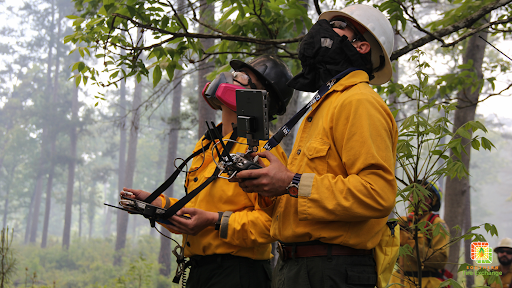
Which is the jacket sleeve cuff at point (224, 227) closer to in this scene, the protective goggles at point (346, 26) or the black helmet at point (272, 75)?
the black helmet at point (272, 75)

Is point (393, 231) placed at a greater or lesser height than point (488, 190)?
lesser

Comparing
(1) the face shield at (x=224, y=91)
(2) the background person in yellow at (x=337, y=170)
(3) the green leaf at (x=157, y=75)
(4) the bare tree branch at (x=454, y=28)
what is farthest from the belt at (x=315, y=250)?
(3) the green leaf at (x=157, y=75)

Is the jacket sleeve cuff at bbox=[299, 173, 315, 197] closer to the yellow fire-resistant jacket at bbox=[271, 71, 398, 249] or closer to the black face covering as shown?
the yellow fire-resistant jacket at bbox=[271, 71, 398, 249]

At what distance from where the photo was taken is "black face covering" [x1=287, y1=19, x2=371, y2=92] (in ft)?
6.86

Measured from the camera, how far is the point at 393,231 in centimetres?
204

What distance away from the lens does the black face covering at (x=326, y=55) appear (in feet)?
6.86

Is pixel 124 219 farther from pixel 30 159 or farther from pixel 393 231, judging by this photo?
pixel 393 231

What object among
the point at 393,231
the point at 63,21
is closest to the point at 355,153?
the point at 393,231

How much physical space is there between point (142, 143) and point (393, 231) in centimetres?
4926

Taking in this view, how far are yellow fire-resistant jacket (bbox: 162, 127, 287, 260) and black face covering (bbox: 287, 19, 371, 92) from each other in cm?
80

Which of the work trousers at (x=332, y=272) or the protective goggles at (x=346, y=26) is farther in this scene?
the protective goggles at (x=346, y=26)

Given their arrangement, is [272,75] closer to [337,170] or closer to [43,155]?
[337,170]

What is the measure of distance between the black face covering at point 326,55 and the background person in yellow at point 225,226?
575mm

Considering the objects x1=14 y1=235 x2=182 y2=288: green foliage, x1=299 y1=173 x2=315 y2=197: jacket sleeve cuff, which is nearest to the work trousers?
x1=299 y1=173 x2=315 y2=197: jacket sleeve cuff
